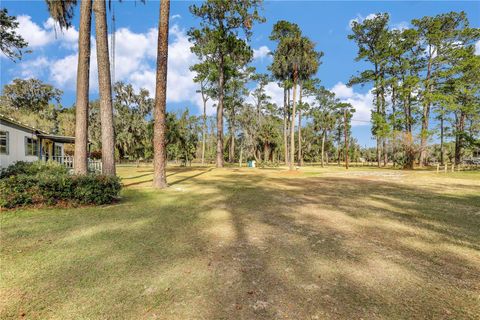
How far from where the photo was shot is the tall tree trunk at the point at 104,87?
10.0 m

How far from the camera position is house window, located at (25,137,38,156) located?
47.1ft

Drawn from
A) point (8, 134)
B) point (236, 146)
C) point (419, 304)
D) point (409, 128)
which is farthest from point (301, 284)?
point (236, 146)

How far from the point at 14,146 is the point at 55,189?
9.52 metres

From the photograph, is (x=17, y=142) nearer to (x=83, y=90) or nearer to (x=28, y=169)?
(x=28, y=169)

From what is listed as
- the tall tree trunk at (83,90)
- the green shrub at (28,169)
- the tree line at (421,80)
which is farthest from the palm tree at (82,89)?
the tree line at (421,80)

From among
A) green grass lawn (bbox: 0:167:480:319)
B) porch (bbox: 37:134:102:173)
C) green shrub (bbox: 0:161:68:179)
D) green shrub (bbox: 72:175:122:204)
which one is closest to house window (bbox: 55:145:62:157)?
porch (bbox: 37:134:102:173)

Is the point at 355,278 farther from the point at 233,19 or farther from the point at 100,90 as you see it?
the point at 233,19

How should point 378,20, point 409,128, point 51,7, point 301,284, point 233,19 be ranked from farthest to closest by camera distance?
point 378,20 → point 409,128 → point 233,19 → point 51,7 → point 301,284

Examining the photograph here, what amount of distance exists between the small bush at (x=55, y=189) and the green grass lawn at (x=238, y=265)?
41 centimetres

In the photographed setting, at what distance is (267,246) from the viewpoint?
404 centimetres

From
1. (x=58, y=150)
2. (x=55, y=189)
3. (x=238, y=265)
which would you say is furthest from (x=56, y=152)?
(x=238, y=265)

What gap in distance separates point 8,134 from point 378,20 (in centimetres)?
3929

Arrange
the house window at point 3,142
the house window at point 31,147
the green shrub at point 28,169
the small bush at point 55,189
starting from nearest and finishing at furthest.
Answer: the small bush at point 55,189 < the green shrub at point 28,169 < the house window at point 3,142 < the house window at point 31,147

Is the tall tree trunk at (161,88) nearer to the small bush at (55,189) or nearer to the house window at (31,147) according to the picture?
the small bush at (55,189)
